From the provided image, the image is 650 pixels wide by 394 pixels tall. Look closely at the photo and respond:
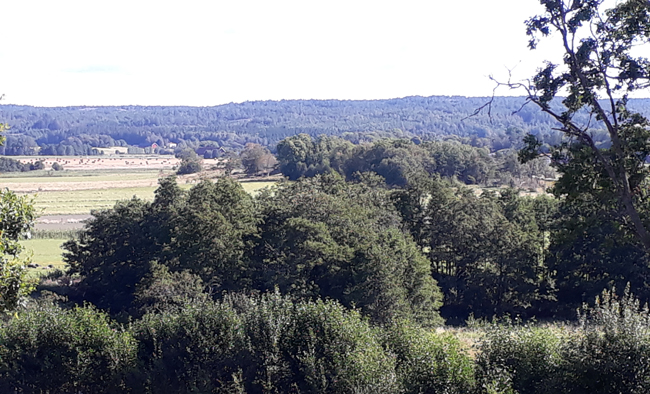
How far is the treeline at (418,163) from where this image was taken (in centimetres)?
10981

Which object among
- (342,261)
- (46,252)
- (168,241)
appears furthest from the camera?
(46,252)

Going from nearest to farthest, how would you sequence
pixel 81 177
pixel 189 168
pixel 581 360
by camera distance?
1. pixel 581 360
2. pixel 189 168
3. pixel 81 177

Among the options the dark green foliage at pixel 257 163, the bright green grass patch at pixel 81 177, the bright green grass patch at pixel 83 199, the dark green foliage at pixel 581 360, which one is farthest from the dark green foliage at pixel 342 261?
the bright green grass patch at pixel 81 177

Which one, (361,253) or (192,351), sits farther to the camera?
(361,253)

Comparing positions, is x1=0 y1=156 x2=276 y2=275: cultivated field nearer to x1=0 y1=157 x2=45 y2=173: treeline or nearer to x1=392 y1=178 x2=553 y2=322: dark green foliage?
x1=0 y1=157 x2=45 y2=173: treeline

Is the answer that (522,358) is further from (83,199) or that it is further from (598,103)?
(83,199)

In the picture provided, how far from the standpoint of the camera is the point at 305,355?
65.2 feet

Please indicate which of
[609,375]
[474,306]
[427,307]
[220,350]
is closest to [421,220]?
[474,306]

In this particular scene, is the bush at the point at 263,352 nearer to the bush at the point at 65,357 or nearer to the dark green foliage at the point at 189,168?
the bush at the point at 65,357

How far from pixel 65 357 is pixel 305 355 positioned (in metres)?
9.91

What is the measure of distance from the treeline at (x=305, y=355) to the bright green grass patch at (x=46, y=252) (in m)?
29.6

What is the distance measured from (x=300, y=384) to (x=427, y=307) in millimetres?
19163

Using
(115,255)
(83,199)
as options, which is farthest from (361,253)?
(83,199)

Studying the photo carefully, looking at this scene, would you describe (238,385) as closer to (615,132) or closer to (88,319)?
(88,319)
